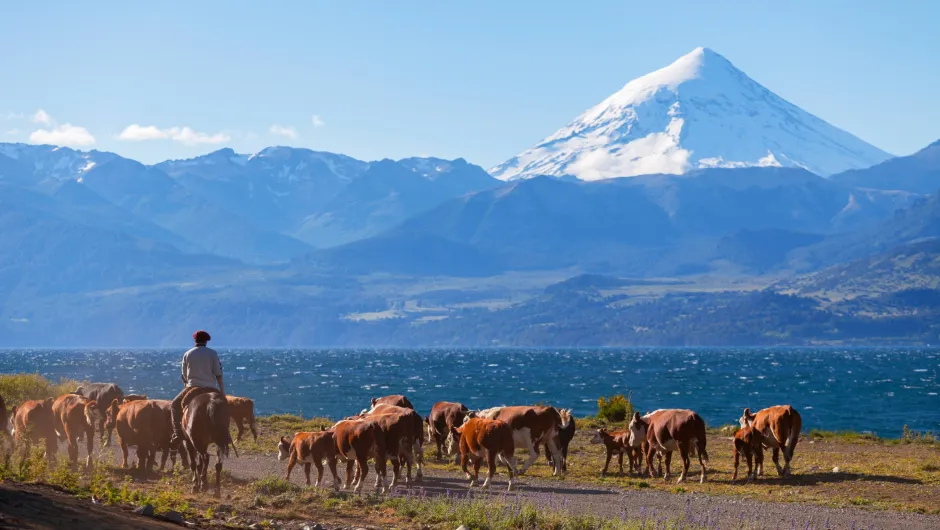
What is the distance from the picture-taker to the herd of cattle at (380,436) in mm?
22953

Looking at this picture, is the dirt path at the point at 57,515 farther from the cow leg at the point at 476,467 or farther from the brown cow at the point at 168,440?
the cow leg at the point at 476,467

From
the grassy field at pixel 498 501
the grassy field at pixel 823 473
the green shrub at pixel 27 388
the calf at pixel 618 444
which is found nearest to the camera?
the grassy field at pixel 498 501

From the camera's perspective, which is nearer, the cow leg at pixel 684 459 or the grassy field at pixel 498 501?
the grassy field at pixel 498 501

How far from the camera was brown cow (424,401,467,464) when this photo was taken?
31000 mm

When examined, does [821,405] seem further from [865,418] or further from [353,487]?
[353,487]

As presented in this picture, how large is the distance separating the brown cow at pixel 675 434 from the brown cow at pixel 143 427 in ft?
35.2

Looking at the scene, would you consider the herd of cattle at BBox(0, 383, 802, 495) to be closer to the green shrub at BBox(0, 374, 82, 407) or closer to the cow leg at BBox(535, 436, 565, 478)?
the cow leg at BBox(535, 436, 565, 478)

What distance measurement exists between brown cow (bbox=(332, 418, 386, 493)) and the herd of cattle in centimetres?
2

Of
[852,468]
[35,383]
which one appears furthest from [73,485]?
[35,383]

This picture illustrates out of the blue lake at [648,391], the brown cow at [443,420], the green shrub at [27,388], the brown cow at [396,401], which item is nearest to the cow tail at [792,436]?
the brown cow at [443,420]

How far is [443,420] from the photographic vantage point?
31828 mm

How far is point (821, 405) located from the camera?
286ft

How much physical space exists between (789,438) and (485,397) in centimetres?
6178

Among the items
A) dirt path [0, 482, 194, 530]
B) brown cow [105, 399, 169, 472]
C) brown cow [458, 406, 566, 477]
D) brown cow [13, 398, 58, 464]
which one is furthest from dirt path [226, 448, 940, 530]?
dirt path [0, 482, 194, 530]
